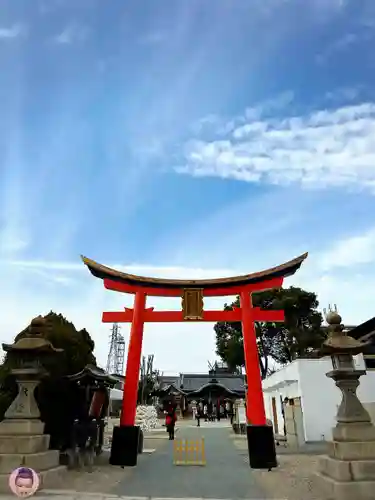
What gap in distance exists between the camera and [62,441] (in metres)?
11.4

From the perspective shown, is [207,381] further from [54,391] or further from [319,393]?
[54,391]

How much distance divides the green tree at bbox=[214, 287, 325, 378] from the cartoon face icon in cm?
3156

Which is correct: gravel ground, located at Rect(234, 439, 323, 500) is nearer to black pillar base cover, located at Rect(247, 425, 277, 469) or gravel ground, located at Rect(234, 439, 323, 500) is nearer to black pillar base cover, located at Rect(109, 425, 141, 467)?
black pillar base cover, located at Rect(247, 425, 277, 469)

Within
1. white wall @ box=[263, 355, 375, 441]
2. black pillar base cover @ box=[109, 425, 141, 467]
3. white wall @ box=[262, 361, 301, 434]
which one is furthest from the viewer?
white wall @ box=[262, 361, 301, 434]

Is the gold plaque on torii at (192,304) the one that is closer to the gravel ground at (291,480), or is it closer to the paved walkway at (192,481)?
the paved walkway at (192,481)

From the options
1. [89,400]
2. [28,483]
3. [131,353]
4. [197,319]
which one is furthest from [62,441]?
[197,319]

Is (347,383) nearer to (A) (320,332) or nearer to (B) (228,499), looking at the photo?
(B) (228,499)

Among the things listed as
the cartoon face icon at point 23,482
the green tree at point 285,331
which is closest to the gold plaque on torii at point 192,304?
the cartoon face icon at point 23,482

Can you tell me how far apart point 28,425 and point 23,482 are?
4.24 feet

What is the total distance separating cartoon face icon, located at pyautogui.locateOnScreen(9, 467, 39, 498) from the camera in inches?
292

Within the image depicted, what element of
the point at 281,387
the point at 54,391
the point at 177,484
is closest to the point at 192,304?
the point at 54,391

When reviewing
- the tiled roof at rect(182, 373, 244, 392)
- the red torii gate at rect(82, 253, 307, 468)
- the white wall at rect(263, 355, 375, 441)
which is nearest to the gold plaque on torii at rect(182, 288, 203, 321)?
the red torii gate at rect(82, 253, 307, 468)

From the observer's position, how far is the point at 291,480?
9.22 m

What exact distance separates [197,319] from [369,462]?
6.57 metres
